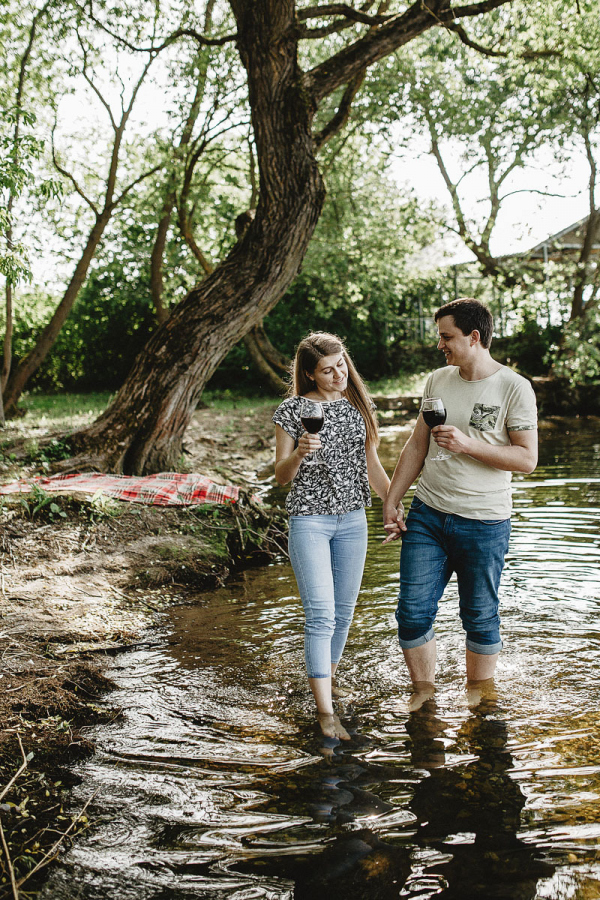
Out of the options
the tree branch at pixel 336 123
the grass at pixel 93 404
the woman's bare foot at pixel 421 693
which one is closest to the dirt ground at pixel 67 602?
the woman's bare foot at pixel 421 693

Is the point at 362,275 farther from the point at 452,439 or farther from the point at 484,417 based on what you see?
the point at 452,439

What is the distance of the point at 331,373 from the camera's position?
12.6 feet

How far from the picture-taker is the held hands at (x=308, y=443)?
11.6ft

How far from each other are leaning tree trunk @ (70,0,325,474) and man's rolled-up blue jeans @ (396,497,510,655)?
19.2 ft

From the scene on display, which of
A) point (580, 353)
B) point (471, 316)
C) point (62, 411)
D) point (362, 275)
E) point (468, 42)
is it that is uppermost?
point (468, 42)

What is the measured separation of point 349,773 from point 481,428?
5.61 ft

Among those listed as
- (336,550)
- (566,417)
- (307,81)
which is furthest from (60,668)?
(566,417)

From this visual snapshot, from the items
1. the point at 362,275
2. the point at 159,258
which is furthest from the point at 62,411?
the point at 362,275

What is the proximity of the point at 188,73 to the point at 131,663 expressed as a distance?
13.7 meters

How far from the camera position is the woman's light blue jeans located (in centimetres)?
368

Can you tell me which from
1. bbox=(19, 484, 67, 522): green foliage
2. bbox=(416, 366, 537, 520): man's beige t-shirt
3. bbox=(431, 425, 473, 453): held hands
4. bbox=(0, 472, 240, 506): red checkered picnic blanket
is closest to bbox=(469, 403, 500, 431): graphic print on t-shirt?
bbox=(416, 366, 537, 520): man's beige t-shirt

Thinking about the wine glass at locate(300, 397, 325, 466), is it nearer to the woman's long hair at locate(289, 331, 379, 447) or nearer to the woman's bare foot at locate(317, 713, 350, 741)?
the woman's long hair at locate(289, 331, 379, 447)

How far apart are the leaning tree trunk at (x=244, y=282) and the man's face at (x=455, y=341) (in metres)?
5.92

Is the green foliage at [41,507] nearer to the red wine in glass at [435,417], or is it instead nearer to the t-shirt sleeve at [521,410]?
the red wine in glass at [435,417]
